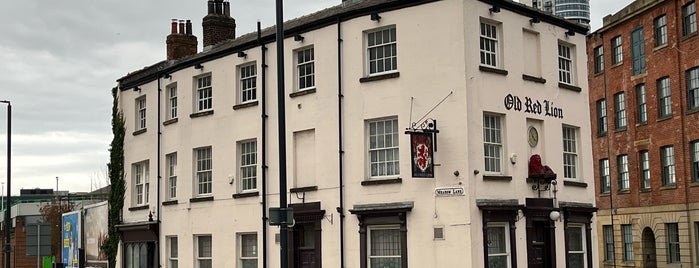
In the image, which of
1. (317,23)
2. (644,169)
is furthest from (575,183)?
(644,169)

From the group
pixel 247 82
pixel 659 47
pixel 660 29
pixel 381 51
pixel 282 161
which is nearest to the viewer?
pixel 282 161

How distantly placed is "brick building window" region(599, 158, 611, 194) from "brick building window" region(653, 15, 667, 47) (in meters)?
8.19

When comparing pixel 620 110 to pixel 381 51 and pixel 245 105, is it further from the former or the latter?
pixel 381 51

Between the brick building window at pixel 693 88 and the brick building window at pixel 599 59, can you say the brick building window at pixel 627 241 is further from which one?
the brick building window at pixel 599 59

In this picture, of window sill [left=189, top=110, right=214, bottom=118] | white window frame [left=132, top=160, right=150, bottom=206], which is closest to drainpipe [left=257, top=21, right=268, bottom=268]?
window sill [left=189, top=110, right=214, bottom=118]

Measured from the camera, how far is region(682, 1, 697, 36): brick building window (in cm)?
4153

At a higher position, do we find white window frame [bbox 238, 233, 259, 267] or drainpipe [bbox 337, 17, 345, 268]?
drainpipe [bbox 337, 17, 345, 268]

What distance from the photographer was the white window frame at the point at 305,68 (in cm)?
2755

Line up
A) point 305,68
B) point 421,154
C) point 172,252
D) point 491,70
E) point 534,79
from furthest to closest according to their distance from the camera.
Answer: point 172,252 → point 305,68 → point 534,79 → point 491,70 → point 421,154

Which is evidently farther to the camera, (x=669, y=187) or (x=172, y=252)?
(x=669, y=187)

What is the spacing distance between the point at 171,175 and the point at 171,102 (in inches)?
110

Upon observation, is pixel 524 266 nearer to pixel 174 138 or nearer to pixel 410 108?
pixel 410 108

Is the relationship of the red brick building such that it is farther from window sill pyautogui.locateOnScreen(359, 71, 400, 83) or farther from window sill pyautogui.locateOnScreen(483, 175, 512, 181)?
window sill pyautogui.locateOnScreen(359, 71, 400, 83)

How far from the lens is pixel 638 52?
4675cm
